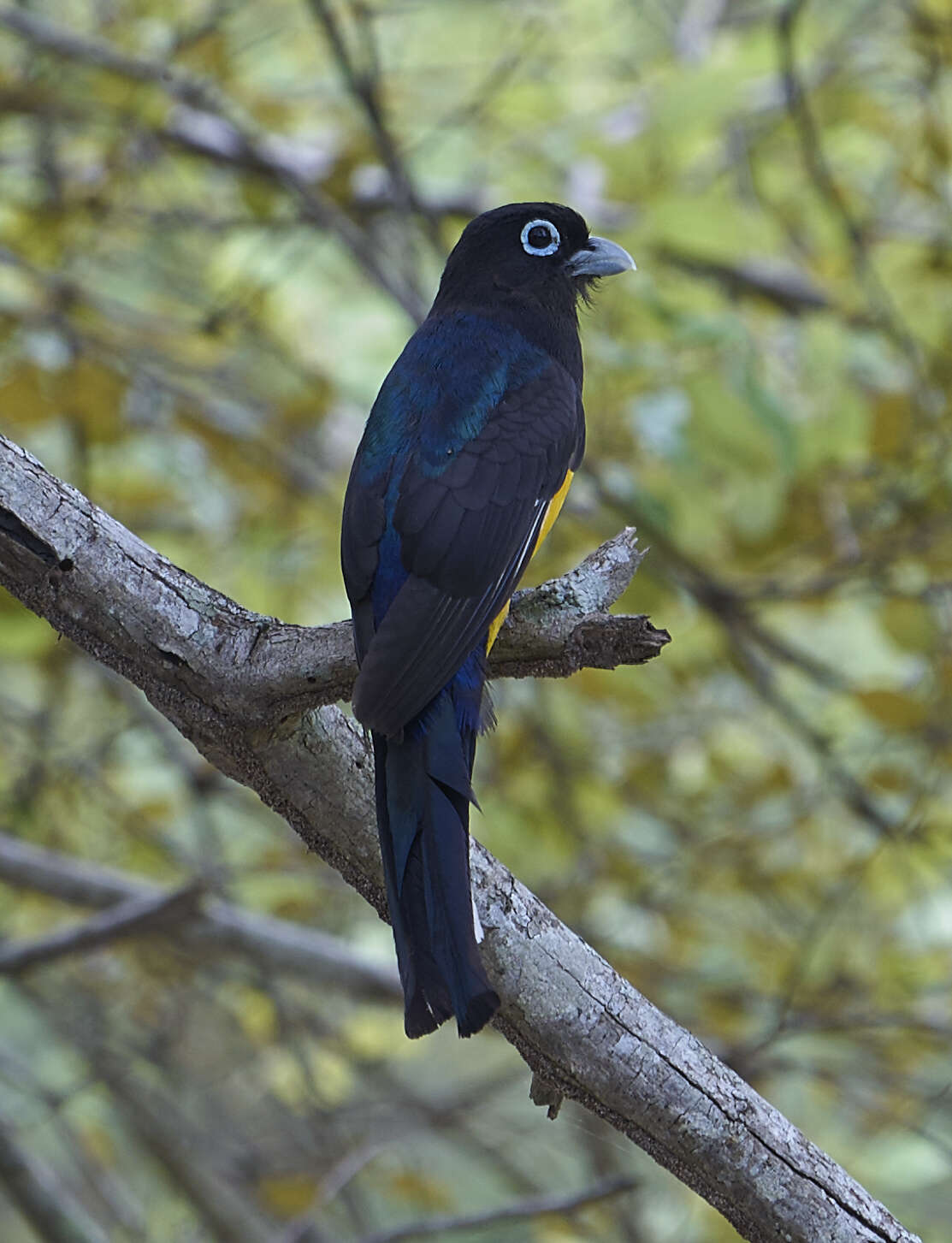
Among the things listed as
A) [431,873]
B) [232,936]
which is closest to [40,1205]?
[232,936]

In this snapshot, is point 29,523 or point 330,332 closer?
point 29,523

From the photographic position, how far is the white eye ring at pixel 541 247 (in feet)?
10.3

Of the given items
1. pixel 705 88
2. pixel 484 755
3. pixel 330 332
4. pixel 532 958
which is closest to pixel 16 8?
pixel 330 332

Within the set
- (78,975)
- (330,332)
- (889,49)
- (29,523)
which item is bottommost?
(29,523)

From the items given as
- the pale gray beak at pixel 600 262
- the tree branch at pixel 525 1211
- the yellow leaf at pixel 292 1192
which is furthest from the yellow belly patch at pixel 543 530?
the yellow leaf at pixel 292 1192

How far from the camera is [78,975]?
16.7 ft

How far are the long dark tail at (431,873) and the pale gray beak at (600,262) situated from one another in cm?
135

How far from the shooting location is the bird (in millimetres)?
1958

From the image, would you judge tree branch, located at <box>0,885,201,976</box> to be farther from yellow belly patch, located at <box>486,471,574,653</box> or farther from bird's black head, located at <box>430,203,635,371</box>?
bird's black head, located at <box>430,203,635,371</box>

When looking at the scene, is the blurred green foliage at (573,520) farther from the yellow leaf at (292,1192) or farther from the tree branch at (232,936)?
the tree branch at (232,936)

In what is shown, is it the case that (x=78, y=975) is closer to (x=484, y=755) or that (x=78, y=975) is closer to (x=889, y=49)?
(x=484, y=755)

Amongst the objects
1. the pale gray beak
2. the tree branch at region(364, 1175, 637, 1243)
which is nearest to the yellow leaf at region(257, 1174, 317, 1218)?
the tree branch at region(364, 1175, 637, 1243)

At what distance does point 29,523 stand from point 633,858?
2.99m

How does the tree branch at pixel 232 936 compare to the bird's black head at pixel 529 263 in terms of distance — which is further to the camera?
the tree branch at pixel 232 936
